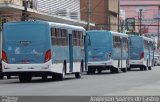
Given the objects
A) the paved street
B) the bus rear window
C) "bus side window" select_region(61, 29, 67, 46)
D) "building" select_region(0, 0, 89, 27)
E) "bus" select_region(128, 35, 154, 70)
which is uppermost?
"building" select_region(0, 0, 89, 27)

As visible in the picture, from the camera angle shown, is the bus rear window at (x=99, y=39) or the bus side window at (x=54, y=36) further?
the bus rear window at (x=99, y=39)

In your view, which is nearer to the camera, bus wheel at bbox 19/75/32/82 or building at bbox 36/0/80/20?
bus wheel at bbox 19/75/32/82

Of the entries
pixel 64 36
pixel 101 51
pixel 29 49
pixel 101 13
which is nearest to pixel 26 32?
pixel 29 49

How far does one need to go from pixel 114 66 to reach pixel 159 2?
115m

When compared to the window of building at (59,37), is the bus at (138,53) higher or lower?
lower

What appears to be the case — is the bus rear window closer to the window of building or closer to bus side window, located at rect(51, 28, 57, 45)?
the window of building

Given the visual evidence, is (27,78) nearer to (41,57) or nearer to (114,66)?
(41,57)

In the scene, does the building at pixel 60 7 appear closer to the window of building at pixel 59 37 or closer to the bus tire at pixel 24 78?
the window of building at pixel 59 37

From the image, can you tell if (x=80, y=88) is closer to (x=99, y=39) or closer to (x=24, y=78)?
(x=24, y=78)

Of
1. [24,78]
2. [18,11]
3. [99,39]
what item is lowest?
[24,78]

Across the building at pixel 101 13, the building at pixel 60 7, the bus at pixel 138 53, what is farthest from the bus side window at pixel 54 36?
the building at pixel 101 13

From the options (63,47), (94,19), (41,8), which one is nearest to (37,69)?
(63,47)

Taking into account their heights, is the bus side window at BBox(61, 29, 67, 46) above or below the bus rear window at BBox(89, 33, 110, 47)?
above


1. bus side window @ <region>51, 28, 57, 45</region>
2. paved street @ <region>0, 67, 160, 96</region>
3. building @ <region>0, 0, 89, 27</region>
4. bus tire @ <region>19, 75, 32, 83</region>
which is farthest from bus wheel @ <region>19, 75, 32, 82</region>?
building @ <region>0, 0, 89, 27</region>
